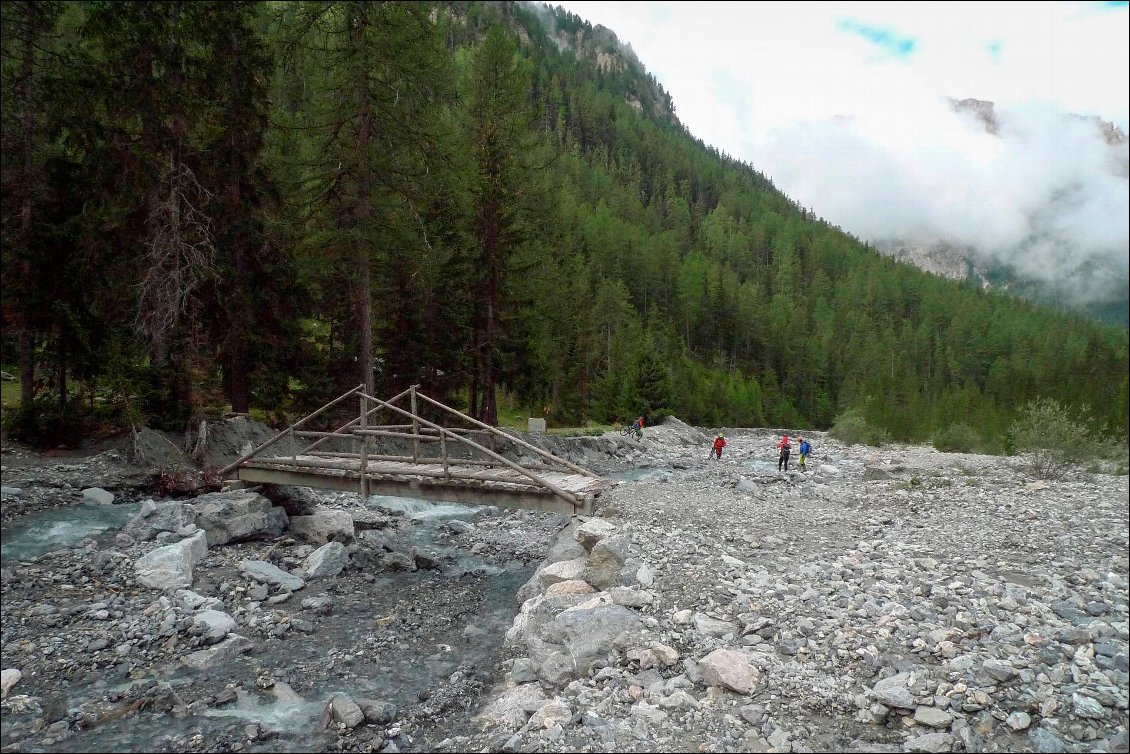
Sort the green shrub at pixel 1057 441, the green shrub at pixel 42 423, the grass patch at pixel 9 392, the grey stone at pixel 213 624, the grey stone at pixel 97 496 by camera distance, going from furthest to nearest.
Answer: the grass patch at pixel 9 392, the green shrub at pixel 1057 441, the green shrub at pixel 42 423, the grey stone at pixel 97 496, the grey stone at pixel 213 624

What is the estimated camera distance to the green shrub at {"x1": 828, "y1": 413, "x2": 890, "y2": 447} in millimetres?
45956

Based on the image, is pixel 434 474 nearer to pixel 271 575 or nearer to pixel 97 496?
pixel 271 575

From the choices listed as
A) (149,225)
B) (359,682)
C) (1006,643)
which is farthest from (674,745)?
(149,225)

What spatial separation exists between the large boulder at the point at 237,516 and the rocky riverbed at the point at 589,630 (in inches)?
2.6

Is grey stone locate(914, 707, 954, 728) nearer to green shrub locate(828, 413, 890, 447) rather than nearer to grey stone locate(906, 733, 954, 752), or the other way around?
grey stone locate(906, 733, 954, 752)

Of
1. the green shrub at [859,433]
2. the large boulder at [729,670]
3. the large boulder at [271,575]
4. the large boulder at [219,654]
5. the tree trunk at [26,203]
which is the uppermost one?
the tree trunk at [26,203]

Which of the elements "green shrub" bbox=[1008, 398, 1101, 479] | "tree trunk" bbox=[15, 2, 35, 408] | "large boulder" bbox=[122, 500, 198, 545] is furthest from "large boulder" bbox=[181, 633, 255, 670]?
"green shrub" bbox=[1008, 398, 1101, 479]

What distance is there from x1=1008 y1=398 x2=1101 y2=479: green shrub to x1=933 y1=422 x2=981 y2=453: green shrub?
21917mm

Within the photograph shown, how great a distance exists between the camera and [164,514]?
1294 cm

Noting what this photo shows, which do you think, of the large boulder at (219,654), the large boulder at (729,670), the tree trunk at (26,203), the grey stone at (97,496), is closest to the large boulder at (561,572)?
the large boulder at (729,670)

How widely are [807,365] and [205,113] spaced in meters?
81.5

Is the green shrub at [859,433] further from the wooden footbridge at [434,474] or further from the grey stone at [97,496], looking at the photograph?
the grey stone at [97,496]

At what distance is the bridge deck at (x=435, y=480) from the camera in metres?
12.4

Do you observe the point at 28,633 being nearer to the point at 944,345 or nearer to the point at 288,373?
the point at 288,373
